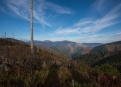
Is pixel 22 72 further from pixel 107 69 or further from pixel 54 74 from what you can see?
pixel 107 69

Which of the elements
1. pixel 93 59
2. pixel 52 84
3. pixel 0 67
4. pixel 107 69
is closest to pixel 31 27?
pixel 0 67

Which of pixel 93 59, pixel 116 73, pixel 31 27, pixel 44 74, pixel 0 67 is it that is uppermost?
pixel 31 27

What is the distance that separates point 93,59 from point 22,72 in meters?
192

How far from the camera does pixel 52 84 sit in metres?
8.70

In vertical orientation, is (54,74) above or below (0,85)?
below

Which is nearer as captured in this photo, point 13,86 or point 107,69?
point 13,86

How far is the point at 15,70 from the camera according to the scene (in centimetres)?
945

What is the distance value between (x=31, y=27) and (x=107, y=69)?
428 inches

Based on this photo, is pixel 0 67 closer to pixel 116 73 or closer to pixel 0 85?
pixel 0 85

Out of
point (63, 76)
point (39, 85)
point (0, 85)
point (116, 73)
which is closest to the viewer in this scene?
point (0, 85)

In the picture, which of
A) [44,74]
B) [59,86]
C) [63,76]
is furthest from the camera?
[63,76]

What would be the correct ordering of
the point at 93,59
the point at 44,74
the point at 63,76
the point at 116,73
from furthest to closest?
1. the point at 93,59
2. the point at 116,73
3. the point at 63,76
4. the point at 44,74

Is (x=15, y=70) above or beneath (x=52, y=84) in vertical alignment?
above

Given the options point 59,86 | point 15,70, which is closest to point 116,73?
point 59,86
